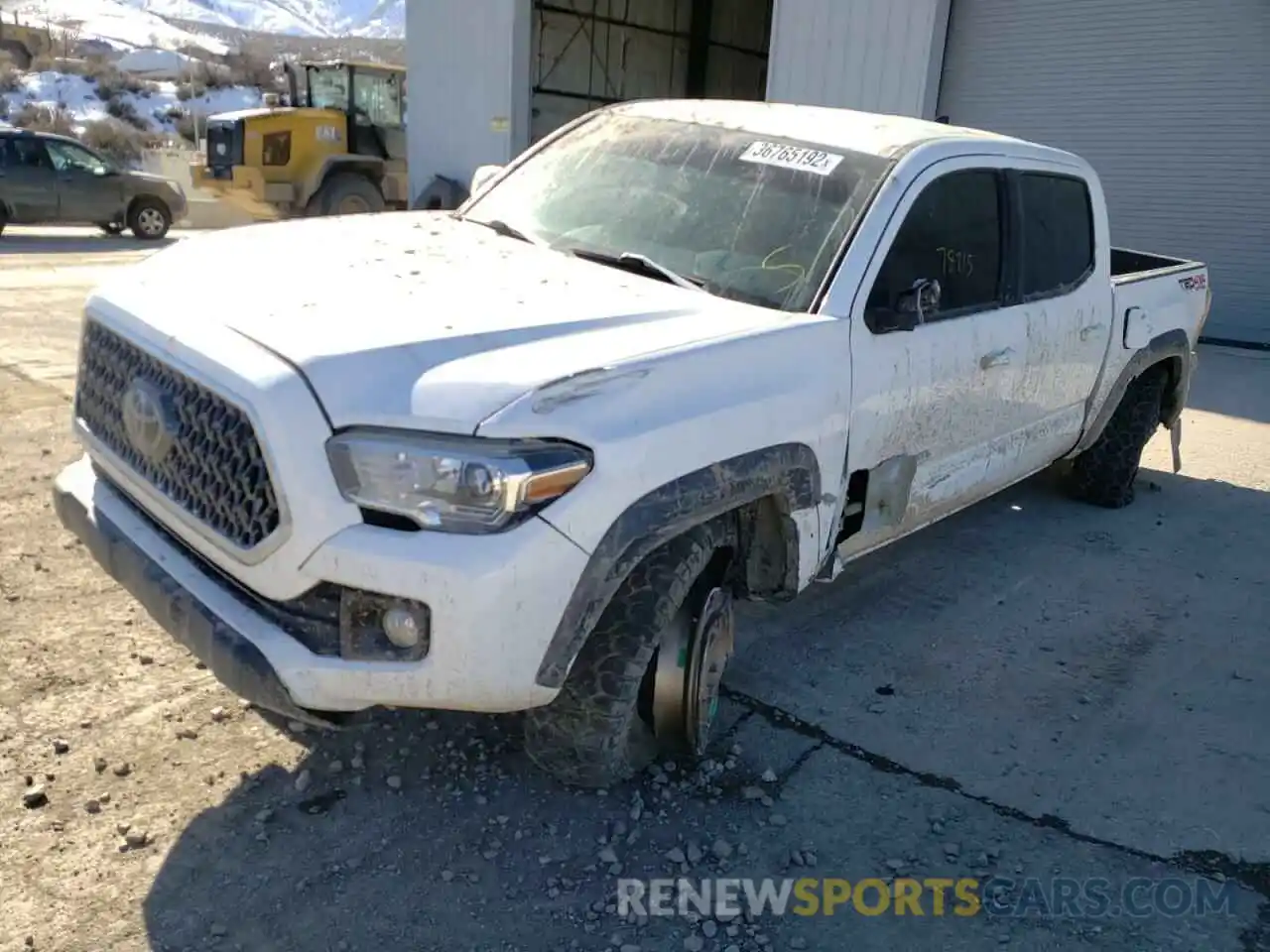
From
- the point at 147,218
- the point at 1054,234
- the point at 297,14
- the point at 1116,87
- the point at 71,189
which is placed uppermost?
the point at 297,14

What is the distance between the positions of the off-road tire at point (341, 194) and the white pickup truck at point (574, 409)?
14.4 m

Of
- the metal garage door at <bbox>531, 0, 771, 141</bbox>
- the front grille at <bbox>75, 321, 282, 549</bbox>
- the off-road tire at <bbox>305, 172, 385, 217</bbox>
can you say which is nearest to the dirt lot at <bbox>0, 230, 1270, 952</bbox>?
the front grille at <bbox>75, 321, 282, 549</bbox>

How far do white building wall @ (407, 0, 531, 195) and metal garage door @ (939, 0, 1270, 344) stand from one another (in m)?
6.63

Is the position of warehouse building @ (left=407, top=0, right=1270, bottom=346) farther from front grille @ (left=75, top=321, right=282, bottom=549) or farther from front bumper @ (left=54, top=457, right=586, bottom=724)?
front bumper @ (left=54, top=457, right=586, bottom=724)

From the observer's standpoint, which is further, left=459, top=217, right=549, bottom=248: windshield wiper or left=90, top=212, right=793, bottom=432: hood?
left=459, top=217, right=549, bottom=248: windshield wiper

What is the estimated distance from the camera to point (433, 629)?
7.86 feet

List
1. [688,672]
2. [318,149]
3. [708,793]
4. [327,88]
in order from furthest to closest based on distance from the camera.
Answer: [327,88]
[318,149]
[708,793]
[688,672]

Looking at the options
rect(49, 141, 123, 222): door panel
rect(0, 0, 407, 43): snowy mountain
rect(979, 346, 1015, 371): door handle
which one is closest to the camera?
rect(979, 346, 1015, 371): door handle

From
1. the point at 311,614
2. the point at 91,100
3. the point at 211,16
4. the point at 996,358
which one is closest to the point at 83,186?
the point at 996,358

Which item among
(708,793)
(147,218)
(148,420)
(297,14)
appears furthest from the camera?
(297,14)

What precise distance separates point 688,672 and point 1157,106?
11879mm

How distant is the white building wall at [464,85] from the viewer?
1647 centimetres

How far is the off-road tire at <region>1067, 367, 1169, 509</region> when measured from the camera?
596 centimetres

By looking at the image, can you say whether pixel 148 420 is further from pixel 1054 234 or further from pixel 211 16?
pixel 211 16
